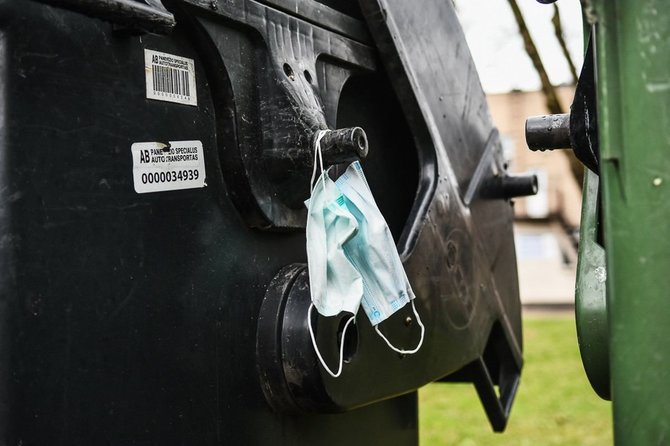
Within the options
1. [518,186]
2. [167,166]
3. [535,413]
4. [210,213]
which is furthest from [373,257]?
[535,413]

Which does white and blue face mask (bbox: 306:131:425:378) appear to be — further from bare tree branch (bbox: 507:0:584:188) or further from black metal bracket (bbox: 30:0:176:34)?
bare tree branch (bbox: 507:0:584:188)

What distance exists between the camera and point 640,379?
1129mm

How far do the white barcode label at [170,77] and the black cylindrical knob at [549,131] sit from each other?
69 cm

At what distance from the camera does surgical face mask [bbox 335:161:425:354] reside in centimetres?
170

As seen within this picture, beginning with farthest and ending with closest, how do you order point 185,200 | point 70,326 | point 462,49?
point 462,49 < point 185,200 < point 70,326

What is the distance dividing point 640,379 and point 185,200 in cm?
88

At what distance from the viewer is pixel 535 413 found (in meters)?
5.73

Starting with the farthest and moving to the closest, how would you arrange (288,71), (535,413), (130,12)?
1. (535,413)
2. (288,71)
3. (130,12)

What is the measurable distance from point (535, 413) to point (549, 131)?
4404 millimetres

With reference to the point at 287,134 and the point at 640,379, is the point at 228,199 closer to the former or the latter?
the point at 287,134

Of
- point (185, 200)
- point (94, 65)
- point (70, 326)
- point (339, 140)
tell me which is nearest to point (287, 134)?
point (339, 140)

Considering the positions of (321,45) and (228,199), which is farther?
(321,45)

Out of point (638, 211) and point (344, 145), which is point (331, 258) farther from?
point (638, 211)

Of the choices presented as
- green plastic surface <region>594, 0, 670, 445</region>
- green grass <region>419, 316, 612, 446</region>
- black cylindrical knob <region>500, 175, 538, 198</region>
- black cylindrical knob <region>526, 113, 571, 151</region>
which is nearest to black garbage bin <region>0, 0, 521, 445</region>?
black cylindrical knob <region>500, 175, 538, 198</region>
